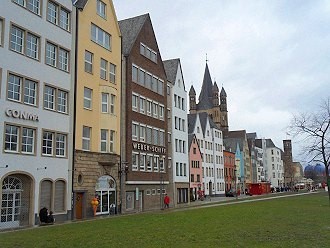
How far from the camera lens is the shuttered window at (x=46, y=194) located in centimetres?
3353

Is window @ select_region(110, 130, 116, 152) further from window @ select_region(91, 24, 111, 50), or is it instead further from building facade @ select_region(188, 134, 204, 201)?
building facade @ select_region(188, 134, 204, 201)

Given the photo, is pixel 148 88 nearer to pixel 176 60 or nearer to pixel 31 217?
pixel 176 60

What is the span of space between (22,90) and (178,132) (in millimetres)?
38365

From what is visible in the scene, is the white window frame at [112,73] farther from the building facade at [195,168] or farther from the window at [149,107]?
the building facade at [195,168]

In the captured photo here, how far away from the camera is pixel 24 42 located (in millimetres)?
32719

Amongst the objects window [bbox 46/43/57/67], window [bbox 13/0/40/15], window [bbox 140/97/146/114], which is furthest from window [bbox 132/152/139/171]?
window [bbox 13/0/40/15]

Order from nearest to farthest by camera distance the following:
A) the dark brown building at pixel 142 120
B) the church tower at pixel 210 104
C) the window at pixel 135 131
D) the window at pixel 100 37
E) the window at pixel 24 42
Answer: the window at pixel 24 42, the window at pixel 100 37, the dark brown building at pixel 142 120, the window at pixel 135 131, the church tower at pixel 210 104

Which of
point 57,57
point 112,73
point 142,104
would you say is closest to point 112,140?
point 112,73

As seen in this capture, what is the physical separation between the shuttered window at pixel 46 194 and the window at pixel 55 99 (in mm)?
6015

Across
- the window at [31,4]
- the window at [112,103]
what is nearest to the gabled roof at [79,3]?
the window at [31,4]

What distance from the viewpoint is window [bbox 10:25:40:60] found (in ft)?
105

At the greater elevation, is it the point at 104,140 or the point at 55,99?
the point at 55,99

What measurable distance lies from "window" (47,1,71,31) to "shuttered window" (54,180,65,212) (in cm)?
1322

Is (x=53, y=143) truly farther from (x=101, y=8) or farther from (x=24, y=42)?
(x=101, y=8)
